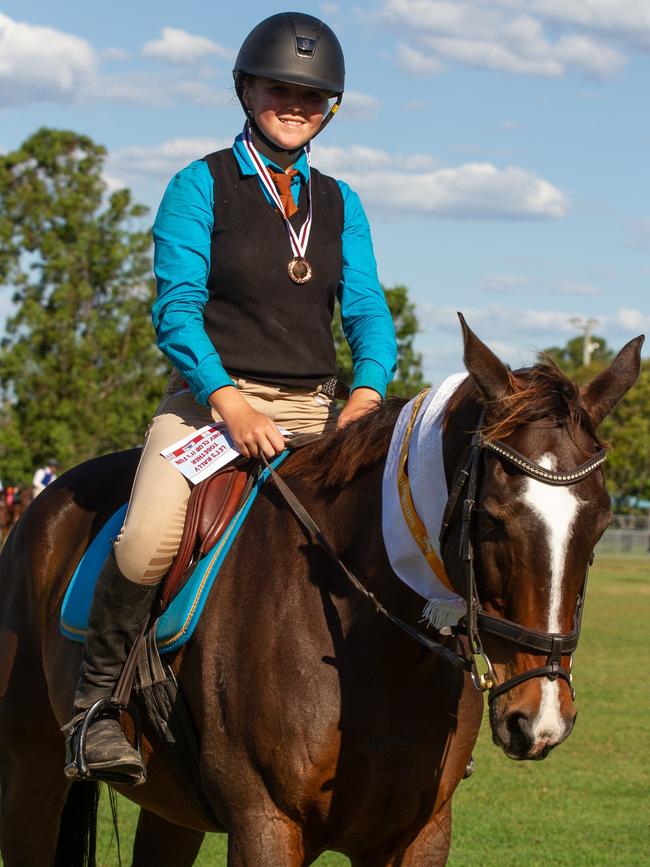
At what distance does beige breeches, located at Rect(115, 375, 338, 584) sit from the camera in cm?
453

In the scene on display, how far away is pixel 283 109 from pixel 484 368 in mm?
1839

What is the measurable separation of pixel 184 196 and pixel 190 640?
167cm

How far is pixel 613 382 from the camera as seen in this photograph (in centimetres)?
381

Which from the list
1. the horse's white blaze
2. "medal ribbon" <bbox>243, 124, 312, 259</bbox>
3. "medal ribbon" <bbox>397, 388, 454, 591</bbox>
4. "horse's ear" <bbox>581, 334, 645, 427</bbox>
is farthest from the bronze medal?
the horse's white blaze

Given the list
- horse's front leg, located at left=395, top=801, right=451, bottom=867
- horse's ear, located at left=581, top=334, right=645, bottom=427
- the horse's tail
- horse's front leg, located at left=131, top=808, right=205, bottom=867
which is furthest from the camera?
the horse's tail

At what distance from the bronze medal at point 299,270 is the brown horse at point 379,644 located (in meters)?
0.68

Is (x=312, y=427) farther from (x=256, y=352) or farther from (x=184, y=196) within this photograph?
(x=184, y=196)

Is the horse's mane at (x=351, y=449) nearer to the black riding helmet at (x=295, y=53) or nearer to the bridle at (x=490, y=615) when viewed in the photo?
the bridle at (x=490, y=615)

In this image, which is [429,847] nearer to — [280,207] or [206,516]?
[206,516]

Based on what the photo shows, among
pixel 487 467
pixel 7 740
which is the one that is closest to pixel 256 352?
pixel 487 467

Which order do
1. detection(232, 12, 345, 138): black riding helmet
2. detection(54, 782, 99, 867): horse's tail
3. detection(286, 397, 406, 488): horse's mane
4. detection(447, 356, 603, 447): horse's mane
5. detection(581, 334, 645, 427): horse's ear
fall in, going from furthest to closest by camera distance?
1. detection(54, 782, 99, 867): horse's tail
2. detection(232, 12, 345, 138): black riding helmet
3. detection(286, 397, 406, 488): horse's mane
4. detection(581, 334, 645, 427): horse's ear
5. detection(447, 356, 603, 447): horse's mane

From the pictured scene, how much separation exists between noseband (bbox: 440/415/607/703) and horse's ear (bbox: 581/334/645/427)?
19 cm

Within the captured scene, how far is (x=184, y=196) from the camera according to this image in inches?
190

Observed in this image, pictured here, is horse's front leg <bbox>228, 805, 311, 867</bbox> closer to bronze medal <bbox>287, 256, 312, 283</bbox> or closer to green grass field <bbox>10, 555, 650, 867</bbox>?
bronze medal <bbox>287, 256, 312, 283</bbox>
